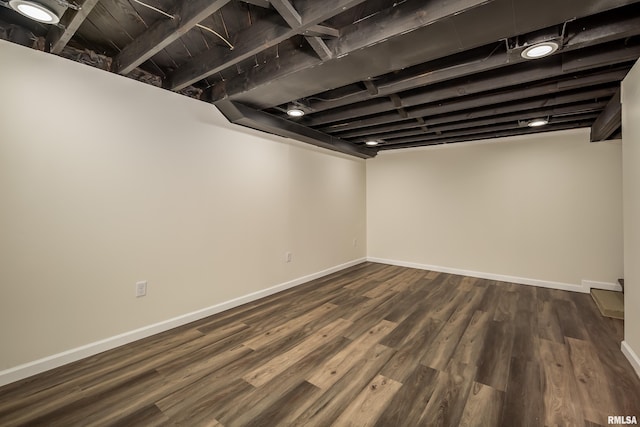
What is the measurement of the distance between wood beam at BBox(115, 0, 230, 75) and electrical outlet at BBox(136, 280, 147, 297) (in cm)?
182

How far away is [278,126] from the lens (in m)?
3.32

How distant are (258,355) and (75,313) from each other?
4.79 ft

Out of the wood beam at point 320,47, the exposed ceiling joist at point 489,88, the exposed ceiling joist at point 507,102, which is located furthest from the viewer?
the exposed ceiling joist at point 507,102

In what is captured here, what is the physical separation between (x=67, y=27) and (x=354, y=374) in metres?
2.97

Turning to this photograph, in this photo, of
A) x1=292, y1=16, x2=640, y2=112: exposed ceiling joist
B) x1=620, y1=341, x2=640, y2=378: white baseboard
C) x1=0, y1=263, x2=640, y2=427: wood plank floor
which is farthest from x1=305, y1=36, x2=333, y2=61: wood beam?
x1=620, y1=341, x2=640, y2=378: white baseboard

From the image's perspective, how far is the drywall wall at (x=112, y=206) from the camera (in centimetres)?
184

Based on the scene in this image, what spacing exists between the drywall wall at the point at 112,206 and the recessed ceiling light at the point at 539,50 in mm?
2724

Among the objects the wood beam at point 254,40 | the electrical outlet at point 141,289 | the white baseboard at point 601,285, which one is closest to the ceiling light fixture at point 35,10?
the wood beam at point 254,40

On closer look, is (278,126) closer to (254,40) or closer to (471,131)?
(254,40)

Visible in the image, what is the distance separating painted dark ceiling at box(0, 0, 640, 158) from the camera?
→ 1521 mm

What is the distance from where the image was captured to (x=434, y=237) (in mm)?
4836

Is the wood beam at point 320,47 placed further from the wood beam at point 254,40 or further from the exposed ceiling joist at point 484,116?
the exposed ceiling joist at point 484,116

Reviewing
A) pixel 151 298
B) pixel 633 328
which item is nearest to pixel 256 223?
pixel 151 298

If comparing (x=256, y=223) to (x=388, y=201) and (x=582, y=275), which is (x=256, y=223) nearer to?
(x=388, y=201)
